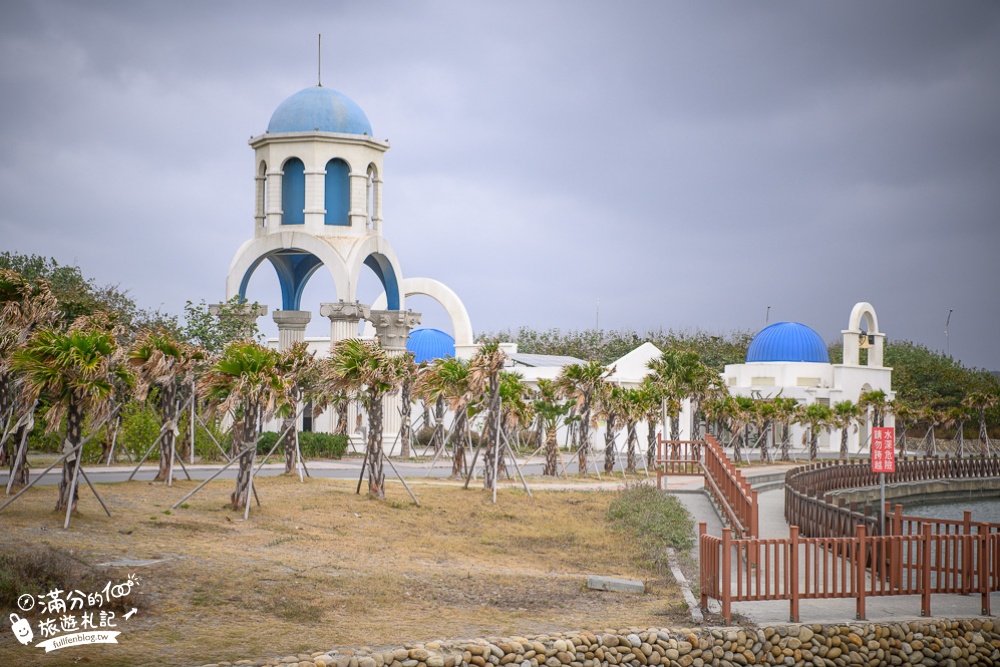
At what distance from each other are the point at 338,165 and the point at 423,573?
3449 centimetres

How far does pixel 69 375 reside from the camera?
20.9m

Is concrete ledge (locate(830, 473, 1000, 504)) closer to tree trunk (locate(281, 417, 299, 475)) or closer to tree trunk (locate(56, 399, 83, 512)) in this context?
tree trunk (locate(281, 417, 299, 475))

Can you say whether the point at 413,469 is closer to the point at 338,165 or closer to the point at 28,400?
the point at 338,165

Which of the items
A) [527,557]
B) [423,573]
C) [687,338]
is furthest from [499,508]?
[687,338]

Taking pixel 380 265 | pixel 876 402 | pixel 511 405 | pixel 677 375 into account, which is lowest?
pixel 876 402

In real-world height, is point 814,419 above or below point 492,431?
below

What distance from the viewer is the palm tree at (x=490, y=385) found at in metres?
31.6

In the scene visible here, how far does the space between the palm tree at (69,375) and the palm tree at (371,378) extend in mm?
6873

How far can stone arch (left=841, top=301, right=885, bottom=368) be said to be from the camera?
244 ft

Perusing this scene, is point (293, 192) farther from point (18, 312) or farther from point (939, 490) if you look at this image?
point (939, 490)

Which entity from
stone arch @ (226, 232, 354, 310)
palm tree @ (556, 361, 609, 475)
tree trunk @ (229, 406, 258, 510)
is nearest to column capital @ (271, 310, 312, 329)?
stone arch @ (226, 232, 354, 310)

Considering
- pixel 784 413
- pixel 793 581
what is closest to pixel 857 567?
pixel 793 581

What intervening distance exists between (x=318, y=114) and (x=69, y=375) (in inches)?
1200

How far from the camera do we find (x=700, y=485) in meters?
37.2
